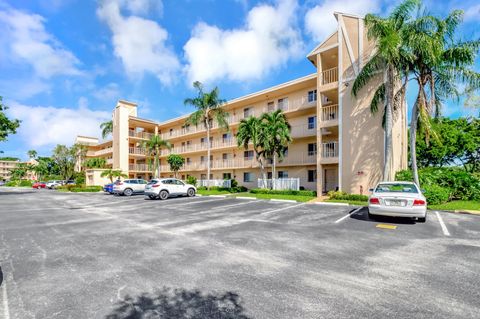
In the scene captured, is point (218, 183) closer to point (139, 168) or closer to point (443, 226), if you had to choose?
point (139, 168)

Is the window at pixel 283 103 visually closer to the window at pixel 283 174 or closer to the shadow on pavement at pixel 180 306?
the window at pixel 283 174

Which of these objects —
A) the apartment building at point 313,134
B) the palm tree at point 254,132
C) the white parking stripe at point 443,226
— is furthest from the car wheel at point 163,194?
the white parking stripe at point 443,226

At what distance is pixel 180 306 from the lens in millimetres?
3451

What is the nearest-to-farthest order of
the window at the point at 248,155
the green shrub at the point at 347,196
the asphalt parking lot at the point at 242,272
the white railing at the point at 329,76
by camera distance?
the asphalt parking lot at the point at 242,272 → the green shrub at the point at 347,196 → the white railing at the point at 329,76 → the window at the point at 248,155

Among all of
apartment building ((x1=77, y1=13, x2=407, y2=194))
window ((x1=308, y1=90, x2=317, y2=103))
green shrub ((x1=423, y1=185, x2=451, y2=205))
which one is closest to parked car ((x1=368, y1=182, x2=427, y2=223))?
green shrub ((x1=423, y1=185, x2=451, y2=205))

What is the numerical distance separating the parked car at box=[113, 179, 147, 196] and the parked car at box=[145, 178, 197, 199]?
573 cm

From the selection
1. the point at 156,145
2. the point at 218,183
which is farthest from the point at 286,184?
the point at 156,145

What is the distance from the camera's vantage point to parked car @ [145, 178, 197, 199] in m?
19.3

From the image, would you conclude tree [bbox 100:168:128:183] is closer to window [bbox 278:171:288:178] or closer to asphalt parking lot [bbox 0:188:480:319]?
window [bbox 278:171:288:178]

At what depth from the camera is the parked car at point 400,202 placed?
873cm

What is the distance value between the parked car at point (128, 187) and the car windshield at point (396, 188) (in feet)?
73.8

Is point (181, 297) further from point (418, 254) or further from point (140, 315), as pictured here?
point (418, 254)

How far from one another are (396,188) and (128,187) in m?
23.1

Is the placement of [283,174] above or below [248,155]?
below
